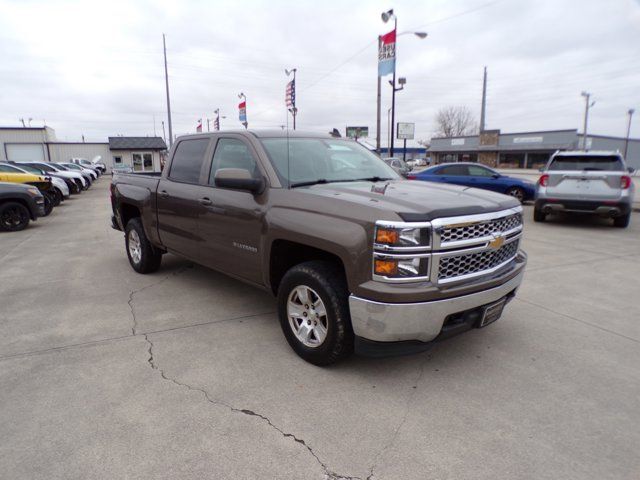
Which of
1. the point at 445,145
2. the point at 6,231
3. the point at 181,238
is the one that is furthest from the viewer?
the point at 445,145

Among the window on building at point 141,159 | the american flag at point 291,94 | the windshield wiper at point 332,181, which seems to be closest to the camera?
the windshield wiper at point 332,181

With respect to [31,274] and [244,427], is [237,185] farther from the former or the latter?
[31,274]

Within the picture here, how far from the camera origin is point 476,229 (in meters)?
3.06

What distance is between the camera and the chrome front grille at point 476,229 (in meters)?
2.88

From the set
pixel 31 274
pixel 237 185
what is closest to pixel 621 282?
pixel 237 185

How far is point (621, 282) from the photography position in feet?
18.7

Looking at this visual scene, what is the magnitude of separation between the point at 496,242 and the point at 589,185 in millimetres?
8100

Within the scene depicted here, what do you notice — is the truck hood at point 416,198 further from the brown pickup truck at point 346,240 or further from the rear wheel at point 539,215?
the rear wheel at point 539,215

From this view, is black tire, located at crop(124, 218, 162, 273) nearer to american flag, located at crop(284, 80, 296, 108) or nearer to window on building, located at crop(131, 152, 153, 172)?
american flag, located at crop(284, 80, 296, 108)

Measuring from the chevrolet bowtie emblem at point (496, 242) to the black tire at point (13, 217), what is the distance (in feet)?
37.2

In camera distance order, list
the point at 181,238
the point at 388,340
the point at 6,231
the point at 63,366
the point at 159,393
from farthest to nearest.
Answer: the point at 6,231 < the point at 181,238 < the point at 63,366 < the point at 159,393 < the point at 388,340

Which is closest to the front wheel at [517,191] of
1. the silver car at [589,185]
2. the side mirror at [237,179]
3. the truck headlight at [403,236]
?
the silver car at [589,185]

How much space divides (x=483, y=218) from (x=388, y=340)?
1107 mm

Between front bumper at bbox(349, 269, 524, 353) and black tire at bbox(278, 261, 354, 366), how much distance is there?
0.15 metres
